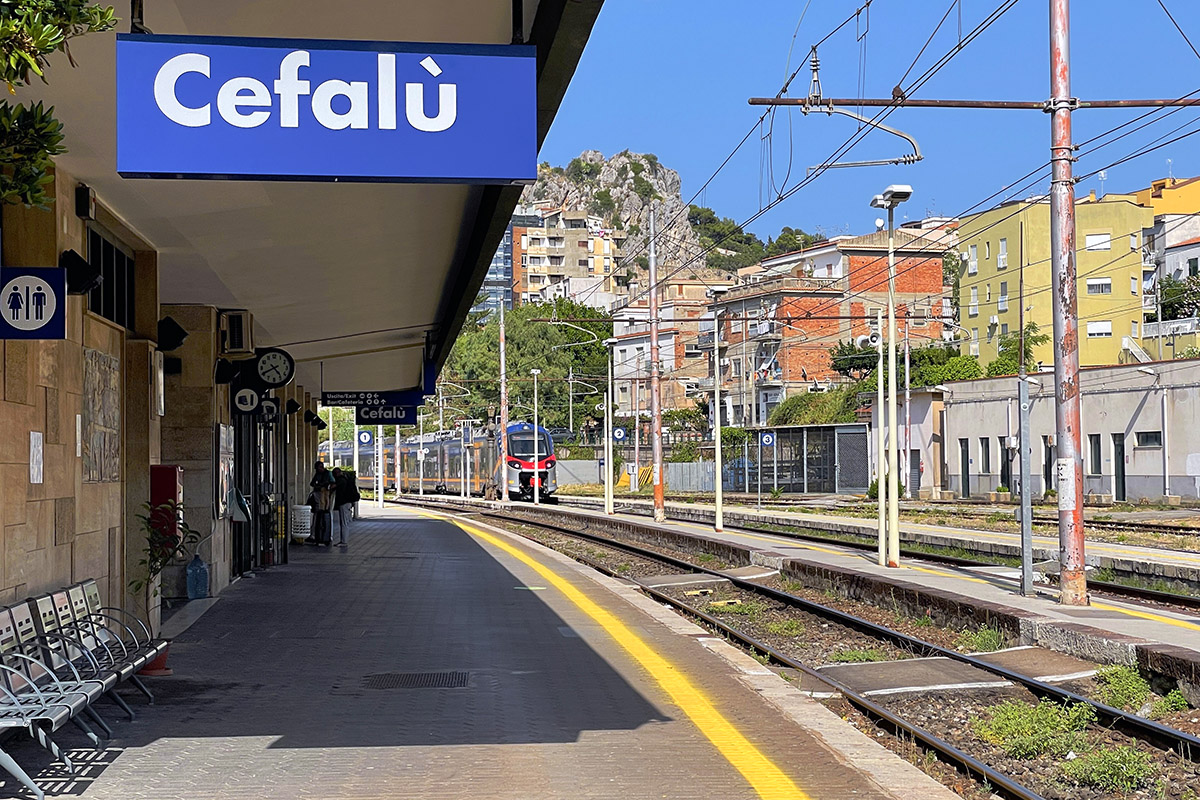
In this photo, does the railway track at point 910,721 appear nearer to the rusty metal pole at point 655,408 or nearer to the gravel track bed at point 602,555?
the gravel track bed at point 602,555

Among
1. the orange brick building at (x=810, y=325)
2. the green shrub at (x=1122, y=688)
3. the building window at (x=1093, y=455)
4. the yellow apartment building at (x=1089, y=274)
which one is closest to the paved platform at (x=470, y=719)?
the green shrub at (x=1122, y=688)

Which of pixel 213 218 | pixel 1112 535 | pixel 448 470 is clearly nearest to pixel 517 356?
pixel 448 470

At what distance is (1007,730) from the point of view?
8.34 m

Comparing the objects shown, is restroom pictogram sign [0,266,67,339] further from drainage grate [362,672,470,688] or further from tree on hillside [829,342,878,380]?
tree on hillside [829,342,878,380]

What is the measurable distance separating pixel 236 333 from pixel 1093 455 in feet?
114

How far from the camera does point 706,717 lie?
8.30 m

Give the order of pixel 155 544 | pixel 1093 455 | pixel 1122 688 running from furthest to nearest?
pixel 1093 455 < pixel 155 544 < pixel 1122 688

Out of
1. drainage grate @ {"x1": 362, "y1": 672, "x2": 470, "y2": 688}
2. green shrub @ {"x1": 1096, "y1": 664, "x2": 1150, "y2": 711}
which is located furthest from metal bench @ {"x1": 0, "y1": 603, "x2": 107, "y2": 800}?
green shrub @ {"x1": 1096, "y1": 664, "x2": 1150, "y2": 711}

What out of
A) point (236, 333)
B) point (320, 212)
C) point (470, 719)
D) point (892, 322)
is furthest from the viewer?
point (892, 322)

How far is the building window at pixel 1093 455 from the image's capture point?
44.4 meters

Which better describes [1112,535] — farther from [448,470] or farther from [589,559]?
[448,470]

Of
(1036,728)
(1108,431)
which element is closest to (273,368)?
(1036,728)

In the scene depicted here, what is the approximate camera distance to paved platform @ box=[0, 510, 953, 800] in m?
6.58

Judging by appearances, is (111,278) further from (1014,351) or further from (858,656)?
(1014,351)
